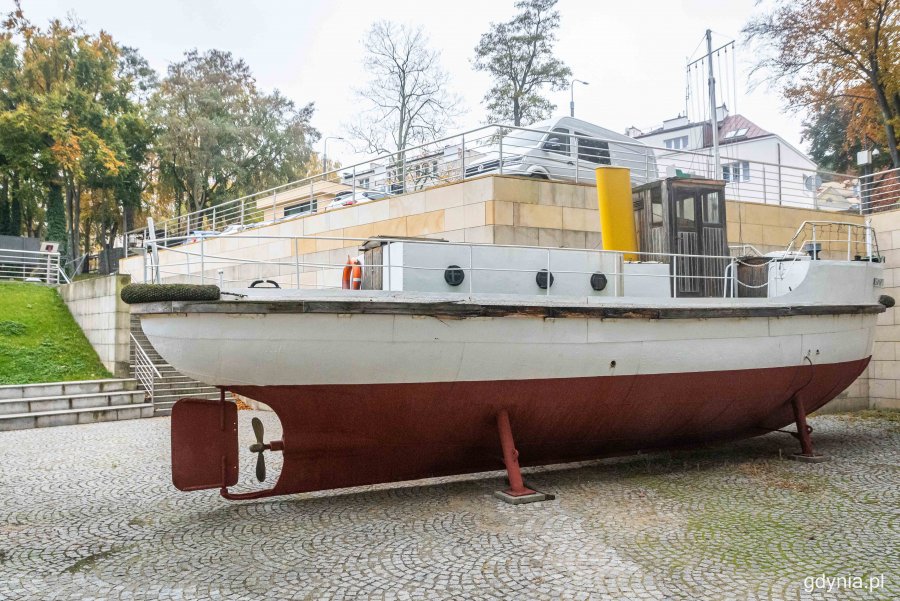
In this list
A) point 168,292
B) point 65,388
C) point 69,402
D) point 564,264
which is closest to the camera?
point 168,292

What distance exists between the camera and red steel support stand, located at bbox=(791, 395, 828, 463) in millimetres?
8258

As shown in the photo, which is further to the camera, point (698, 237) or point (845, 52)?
point (845, 52)

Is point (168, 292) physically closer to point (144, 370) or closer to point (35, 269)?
point (144, 370)

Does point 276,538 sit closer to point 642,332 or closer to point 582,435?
point 582,435

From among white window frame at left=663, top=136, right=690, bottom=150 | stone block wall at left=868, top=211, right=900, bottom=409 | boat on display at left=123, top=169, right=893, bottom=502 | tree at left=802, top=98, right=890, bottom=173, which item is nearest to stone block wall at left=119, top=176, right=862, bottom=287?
stone block wall at left=868, top=211, right=900, bottom=409

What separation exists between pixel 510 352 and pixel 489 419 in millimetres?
755

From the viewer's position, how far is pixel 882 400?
41.8ft

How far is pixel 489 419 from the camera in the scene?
666cm

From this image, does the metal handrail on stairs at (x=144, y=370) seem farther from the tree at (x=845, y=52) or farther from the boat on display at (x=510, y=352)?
the tree at (x=845, y=52)

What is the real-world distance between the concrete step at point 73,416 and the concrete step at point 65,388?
0.73 meters

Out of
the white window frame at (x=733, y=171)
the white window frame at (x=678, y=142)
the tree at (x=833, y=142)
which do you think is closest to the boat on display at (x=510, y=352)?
the white window frame at (x=733, y=171)

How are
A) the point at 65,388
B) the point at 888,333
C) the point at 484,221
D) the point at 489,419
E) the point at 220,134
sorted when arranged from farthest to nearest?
the point at 220,134, the point at 65,388, the point at 888,333, the point at 484,221, the point at 489,419

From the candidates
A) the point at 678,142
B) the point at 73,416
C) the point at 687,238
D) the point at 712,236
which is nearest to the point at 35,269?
the point at 73,416

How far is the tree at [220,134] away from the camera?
31.3 m
